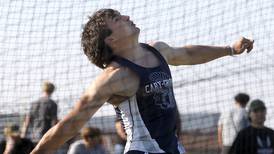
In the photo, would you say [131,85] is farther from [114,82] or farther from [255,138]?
[255,138]

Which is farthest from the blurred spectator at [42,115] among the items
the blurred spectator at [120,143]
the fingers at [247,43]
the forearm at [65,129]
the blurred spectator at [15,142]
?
the forearm at [65,129]

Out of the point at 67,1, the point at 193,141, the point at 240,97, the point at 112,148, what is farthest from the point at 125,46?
the point at 240,97

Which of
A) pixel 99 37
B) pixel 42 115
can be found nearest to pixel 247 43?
pixel 99 37

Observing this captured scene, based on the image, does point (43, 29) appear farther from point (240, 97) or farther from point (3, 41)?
point (240, 97)

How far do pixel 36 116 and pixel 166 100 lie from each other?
6.28 feet

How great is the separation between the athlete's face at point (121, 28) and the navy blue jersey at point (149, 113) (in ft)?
0.42

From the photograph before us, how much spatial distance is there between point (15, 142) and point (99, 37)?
5.50ft

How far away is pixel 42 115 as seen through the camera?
21.2 ft

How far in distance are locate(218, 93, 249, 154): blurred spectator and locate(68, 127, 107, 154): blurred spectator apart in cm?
100

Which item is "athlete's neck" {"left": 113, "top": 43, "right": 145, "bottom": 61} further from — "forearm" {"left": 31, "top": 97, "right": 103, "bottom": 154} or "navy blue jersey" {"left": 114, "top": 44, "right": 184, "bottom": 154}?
"forearm" {"left": 31, "top": 97, "right": 103, "bottom": 154}

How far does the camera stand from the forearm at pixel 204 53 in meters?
5.18

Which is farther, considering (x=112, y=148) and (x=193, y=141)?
(x=112, y=148)

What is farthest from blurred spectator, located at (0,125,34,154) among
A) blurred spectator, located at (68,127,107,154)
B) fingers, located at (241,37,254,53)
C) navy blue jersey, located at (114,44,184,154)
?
fingers, located at (241,37,254,53)

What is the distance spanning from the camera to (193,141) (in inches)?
255
